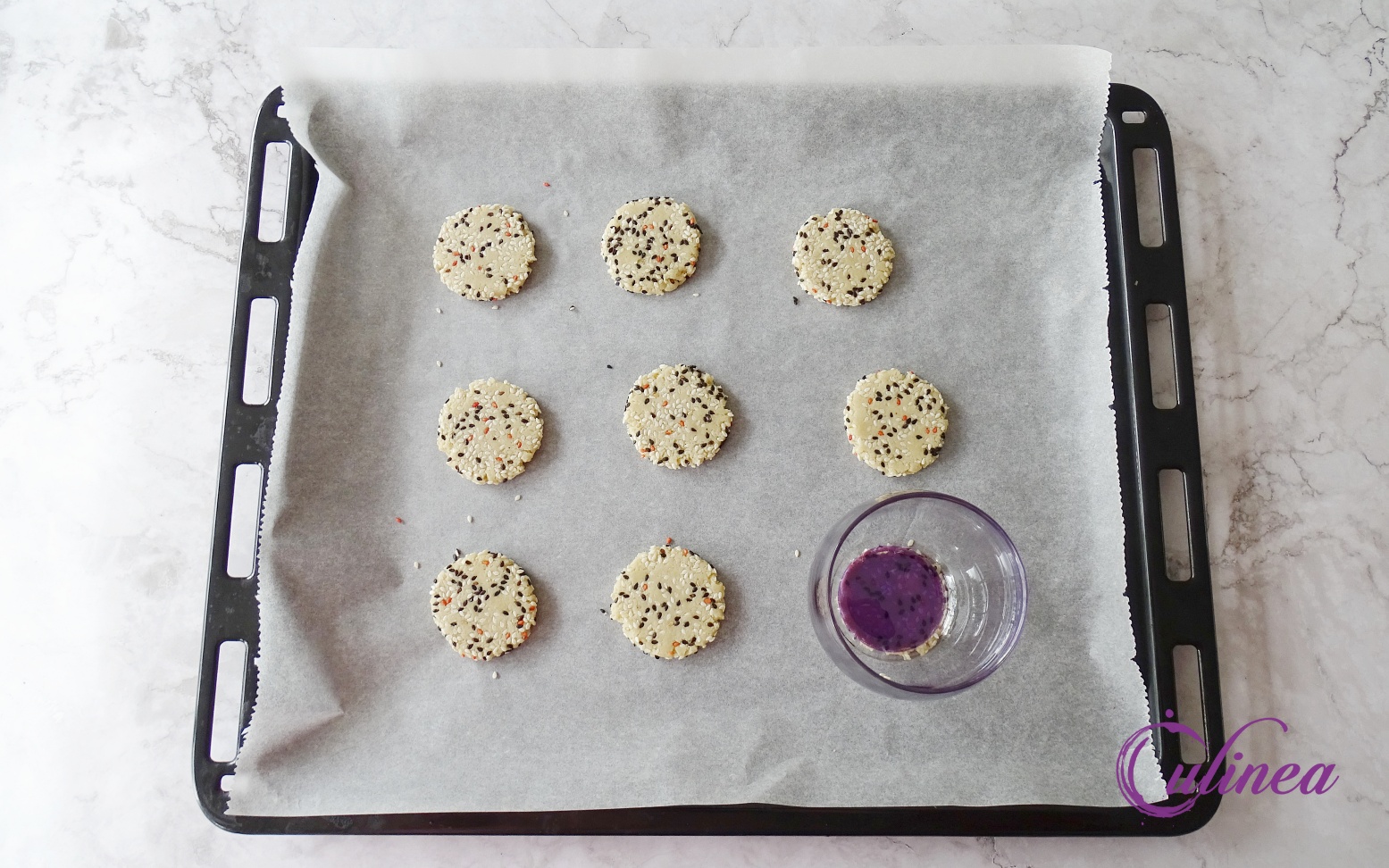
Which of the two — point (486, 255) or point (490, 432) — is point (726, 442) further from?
point (486, 255)

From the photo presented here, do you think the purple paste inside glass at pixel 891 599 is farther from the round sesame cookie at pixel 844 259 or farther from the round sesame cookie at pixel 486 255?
the round sesame cookie at pixel 486 255

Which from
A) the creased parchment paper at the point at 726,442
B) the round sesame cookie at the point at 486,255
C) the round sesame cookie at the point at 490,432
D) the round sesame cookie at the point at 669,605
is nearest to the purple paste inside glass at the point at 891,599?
the creased parchment paper at the point at 726,442

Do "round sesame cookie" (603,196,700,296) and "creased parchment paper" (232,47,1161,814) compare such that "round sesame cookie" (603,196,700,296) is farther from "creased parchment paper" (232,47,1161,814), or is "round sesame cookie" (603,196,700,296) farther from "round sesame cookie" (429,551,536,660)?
"round sesame cookie" (429,551,536,660)

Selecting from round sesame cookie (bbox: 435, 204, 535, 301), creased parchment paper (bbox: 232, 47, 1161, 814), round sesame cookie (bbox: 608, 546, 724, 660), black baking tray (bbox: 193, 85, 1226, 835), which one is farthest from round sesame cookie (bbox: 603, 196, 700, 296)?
black baking tray (bbox: 193, 85, 1226, 835)

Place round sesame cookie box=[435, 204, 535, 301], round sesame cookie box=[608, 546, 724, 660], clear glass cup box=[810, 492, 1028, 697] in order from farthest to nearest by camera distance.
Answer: round sesame cookie box=[435, 204, 535, 301] < round sesame cookie box=[608, 546, 724, 660] < clear glass cup box=[810, 492, 1028, 697]

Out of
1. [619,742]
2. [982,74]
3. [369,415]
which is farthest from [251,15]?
[619,742]

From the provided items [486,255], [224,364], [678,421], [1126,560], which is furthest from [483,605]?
[1126,560]

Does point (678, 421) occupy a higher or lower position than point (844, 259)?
lower
